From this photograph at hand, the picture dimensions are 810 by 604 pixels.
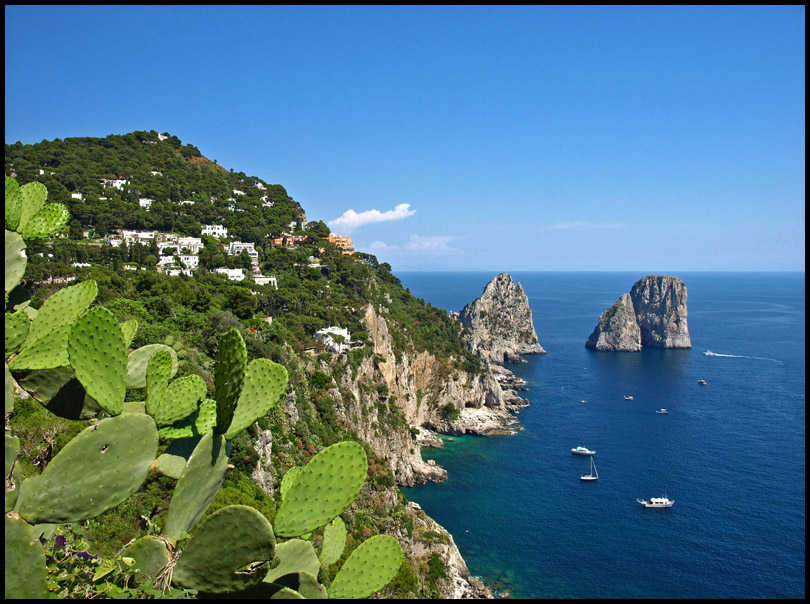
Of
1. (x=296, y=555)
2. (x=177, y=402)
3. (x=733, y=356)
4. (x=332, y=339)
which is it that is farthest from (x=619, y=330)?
(x=177, y=402)

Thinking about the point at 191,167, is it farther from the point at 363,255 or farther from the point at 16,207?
the point at 16,207

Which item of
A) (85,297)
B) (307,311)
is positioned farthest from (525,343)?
(85,297)

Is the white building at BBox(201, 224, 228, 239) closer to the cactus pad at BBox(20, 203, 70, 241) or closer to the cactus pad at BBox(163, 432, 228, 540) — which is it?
the cactus pad at BBox(20, 203, 70, 241)

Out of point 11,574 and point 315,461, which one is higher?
point 315,461

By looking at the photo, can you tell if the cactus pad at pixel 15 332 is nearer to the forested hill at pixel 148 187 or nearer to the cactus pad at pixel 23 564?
the cactus pad at pixel 23 564

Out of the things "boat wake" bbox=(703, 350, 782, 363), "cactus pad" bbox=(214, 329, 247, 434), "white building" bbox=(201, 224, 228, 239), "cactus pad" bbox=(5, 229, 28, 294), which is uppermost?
"white building" bbox=(201, 224, 228, 239)

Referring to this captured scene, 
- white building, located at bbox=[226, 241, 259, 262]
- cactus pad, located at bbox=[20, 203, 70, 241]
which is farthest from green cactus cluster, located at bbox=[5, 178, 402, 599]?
white building, located at bbox=[226, 241, 259, 262]
